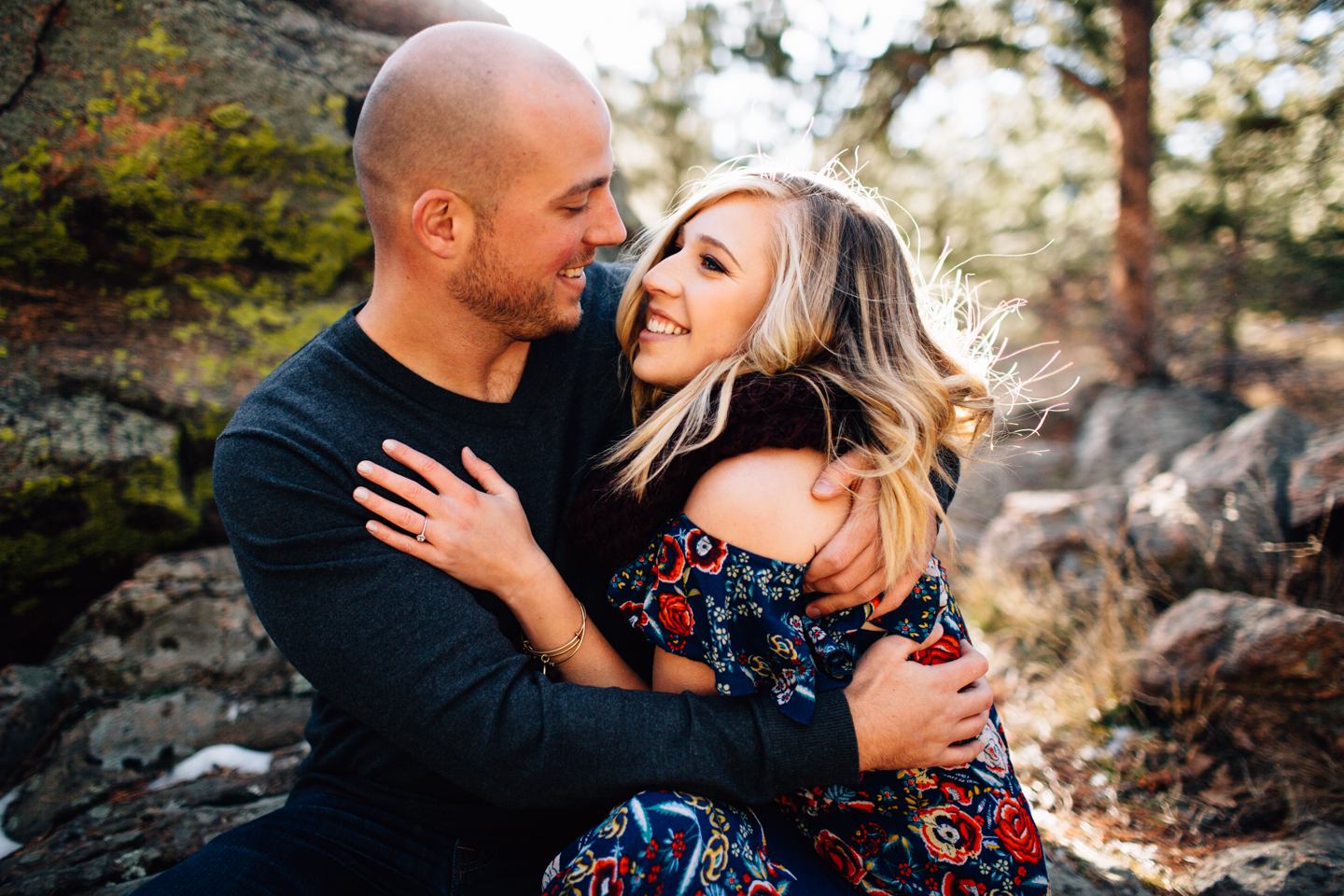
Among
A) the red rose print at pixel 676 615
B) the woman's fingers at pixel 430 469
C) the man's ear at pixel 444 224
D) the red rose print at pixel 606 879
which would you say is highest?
the man's ear at pixel 444 224

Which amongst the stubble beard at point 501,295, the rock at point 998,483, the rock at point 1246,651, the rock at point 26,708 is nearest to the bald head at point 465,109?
the stubble beard at point 501,295

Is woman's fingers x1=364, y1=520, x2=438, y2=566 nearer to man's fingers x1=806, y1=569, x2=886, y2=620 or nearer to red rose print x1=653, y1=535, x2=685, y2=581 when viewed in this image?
red rose print x1=653, y1=535, x2=685, y2=581

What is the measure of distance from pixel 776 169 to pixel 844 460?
0.90 metres

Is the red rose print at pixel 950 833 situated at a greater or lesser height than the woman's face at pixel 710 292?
lesser

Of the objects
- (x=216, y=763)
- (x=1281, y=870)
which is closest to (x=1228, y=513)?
(x=1281, y=870)

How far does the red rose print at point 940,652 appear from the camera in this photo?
1.71 meters

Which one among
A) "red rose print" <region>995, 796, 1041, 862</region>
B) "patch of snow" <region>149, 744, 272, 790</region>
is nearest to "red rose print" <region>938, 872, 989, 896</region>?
"red rose print" <region>995, 796, 1041, 862</region>

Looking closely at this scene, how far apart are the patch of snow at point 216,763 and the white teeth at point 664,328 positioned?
1.94m

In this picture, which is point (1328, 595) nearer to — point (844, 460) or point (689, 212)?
point (844, 460)

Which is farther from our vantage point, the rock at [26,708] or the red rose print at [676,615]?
the rock at [26,708]

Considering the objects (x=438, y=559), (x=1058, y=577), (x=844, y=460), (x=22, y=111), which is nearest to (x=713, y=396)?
(x=844, y=460)

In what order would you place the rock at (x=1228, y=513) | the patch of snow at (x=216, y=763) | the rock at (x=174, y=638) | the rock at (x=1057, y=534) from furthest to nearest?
1. the rock at (x=1057, y=534)
2. the rock at (x=1228, y=513)
3. the rock at (x=174, y=638)
4. the patch of snow at (x=216, y=763)

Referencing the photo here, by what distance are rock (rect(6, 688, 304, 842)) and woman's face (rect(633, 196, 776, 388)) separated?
1.87m

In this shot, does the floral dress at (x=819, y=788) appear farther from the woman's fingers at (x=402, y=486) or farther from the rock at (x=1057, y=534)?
the rock at (x=1057, y=534)
